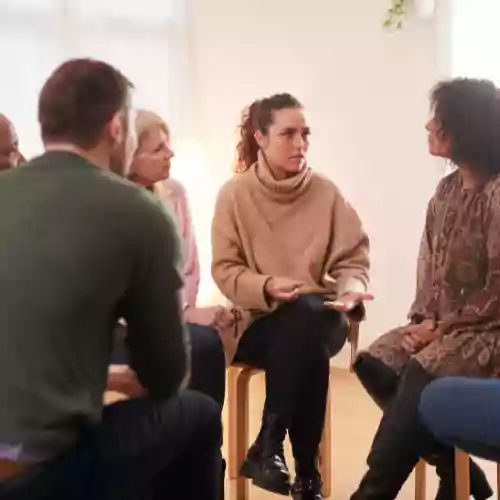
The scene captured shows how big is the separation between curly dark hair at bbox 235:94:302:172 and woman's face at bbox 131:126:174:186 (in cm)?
29

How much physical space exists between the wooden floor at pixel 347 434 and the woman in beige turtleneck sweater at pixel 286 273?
296mm

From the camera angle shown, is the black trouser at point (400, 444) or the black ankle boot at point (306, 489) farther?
the black ankle boot at point (306, 489)

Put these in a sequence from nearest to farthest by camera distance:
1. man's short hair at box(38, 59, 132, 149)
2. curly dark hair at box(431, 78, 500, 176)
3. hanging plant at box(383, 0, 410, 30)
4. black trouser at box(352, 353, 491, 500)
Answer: man's short hair at box(38, 59, 132, 149)
black trouser at box(352, 353, 491, 500)
curly dark hair at box(431, 78, 500, 176)
hanging plant at box(383, 0, 410, 30)

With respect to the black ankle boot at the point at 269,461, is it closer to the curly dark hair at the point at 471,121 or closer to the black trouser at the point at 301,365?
the black trouser at the point at 301,365

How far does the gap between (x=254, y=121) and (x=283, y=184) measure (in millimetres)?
236

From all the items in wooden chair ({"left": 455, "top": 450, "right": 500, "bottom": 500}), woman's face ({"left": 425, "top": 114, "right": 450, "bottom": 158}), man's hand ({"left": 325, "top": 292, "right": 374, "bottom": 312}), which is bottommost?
wooden chair ({"left": 455, "top": 450, "right": 500, "bottom": 500})

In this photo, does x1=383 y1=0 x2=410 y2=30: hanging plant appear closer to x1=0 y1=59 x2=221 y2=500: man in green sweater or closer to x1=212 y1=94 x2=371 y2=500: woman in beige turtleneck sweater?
x1=212 y1=94 x2=371 y2=500: woman in beige turtleneck sweater

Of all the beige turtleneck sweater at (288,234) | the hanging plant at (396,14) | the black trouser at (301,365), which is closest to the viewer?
the black trouser at (301,365)

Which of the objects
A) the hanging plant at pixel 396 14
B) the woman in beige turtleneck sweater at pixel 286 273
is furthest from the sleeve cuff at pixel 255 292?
the hanging plant at pixel 396 14

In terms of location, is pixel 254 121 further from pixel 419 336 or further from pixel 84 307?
pixel 84 307

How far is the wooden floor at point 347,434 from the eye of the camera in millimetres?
2561

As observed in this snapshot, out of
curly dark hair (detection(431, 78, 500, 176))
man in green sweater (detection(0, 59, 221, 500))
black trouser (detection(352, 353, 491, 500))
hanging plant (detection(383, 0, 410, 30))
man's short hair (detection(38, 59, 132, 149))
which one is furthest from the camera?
hanging plant (detection(383, 0, 410, 30))

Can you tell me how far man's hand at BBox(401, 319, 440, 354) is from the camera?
7.19ft

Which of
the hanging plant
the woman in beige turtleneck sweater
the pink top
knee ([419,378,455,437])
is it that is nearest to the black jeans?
the woman in beige turtleneck sweater
